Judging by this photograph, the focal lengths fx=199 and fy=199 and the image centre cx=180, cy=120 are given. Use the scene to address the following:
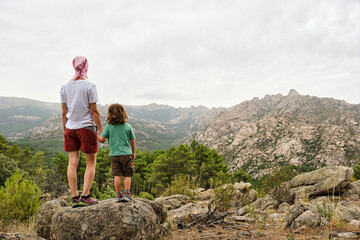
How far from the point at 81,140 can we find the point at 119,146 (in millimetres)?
781

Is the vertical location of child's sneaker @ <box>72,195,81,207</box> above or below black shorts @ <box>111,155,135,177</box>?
below

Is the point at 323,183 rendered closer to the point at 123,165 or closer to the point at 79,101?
the point at 123,165

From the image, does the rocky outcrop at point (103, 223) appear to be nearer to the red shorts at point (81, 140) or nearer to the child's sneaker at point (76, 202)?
the child's sneaker at point (76, 202)

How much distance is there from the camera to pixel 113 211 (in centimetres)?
367

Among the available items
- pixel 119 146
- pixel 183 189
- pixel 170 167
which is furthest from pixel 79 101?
pixel 170 167

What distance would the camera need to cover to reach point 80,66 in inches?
166

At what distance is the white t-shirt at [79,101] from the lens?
3.95 metres

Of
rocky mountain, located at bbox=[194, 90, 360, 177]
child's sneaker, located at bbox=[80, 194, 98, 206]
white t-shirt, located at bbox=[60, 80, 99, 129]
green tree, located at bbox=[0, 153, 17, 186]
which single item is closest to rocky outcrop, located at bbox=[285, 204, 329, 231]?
child's sneaker, located at bbox=[80, 194, 98, 206]

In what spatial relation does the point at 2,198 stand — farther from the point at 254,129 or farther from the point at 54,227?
the point at 254,129

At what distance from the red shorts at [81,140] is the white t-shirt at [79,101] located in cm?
11

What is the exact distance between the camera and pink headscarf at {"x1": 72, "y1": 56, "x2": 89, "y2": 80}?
13.8ft

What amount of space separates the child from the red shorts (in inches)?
15.1

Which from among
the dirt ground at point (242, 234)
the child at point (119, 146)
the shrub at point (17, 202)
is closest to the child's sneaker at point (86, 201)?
the child at point (119, 146)

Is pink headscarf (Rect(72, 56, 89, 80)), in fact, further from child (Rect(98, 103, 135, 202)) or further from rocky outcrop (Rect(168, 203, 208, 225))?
rocky outcrop (Rect(168, 203, 208, 225))
